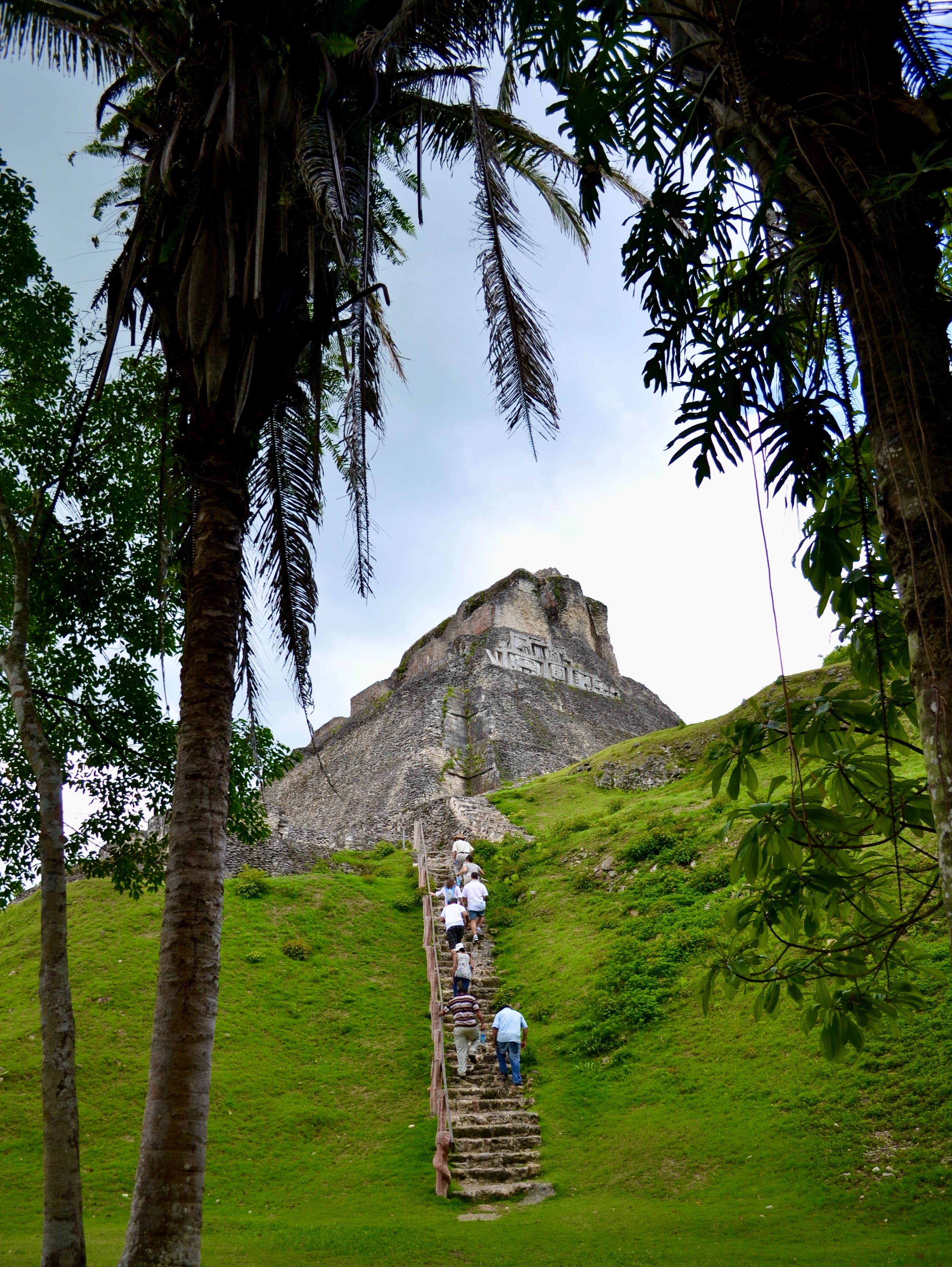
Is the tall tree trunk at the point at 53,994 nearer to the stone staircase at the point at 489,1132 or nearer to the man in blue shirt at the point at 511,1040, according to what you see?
the stone staircase at the point at 489,1132

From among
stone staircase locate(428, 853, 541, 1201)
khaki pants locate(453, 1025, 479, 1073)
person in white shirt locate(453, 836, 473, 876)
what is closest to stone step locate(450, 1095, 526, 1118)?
stone staircase locate(428, 853, 541, 1201)

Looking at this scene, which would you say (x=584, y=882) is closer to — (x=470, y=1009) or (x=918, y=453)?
(x=470, y=1009)

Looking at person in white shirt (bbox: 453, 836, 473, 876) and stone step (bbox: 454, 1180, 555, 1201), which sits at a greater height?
person in white shirt (bbox: 453, 836, 473, 876)

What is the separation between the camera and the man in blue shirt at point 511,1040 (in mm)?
10891

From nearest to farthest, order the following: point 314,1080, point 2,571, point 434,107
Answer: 1. point 434,107
2. point 2,571
3. point 314,1080

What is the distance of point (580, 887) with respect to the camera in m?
17.4

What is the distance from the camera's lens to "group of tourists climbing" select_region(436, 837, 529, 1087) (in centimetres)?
1097

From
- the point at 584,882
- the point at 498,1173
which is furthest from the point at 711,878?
the point at 498,1173

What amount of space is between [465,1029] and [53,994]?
19.1 ft

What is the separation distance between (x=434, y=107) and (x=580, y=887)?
43.4 ft

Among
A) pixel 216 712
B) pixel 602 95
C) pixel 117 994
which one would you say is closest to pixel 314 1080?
pixel 117 994

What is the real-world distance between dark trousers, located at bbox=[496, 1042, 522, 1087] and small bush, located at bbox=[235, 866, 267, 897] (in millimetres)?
8299

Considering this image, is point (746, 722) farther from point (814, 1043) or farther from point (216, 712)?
point (814, 1043)

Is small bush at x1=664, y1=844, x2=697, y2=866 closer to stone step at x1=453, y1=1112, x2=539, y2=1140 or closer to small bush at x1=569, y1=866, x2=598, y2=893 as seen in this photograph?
small bush at x1=569, y1=866, x2=598, y2=893
